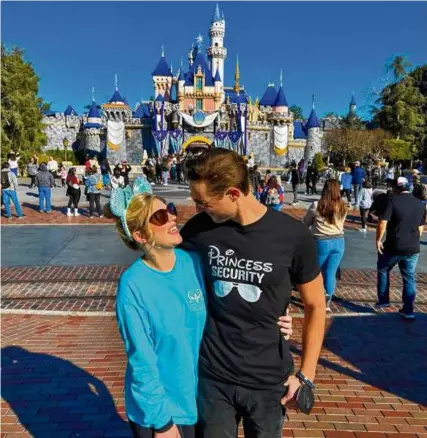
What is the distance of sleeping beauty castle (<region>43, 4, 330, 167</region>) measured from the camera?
4825 centimetres

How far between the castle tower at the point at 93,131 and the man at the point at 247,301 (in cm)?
5518

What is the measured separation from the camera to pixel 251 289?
1.87 metres

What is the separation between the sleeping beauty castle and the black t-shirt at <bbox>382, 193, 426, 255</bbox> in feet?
135

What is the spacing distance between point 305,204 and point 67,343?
12751mm

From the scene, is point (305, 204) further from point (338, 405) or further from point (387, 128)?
point (387, 128)

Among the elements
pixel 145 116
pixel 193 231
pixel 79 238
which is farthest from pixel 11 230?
pixel 145 116

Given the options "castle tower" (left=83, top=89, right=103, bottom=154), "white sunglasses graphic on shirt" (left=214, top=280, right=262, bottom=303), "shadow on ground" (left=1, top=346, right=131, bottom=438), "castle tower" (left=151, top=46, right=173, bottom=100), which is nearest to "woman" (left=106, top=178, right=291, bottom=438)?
"white sunglasses graphic on shirt" (left=214, top=280, right=262, bottom=303)

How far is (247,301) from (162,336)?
401 millimetres

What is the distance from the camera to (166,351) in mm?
1810

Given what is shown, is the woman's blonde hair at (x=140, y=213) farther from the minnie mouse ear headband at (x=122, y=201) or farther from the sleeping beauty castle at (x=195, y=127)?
the sleeping beauty castle at (x=195, y=127)

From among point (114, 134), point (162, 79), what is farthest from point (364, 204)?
point (162, 79)

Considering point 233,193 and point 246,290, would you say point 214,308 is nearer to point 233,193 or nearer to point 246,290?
point 246,290

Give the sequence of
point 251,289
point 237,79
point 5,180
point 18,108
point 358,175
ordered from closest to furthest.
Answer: point 251,289, point 5,180, point 358,175, point 18,108, point 237,79

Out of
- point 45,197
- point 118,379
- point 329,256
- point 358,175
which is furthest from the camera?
point 358,175
